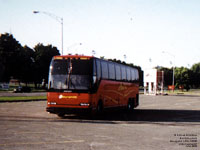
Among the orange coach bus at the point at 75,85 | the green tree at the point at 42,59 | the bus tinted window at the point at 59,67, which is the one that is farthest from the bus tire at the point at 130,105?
the green tree at the point at 42,59

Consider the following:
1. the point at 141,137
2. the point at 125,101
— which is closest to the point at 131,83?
the point at 125,101

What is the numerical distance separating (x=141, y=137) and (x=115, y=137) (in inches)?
35.6

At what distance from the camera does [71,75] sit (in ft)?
53.0

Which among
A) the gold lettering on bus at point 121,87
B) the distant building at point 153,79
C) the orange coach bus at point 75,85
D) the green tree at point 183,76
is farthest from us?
the green tree at point 183,76

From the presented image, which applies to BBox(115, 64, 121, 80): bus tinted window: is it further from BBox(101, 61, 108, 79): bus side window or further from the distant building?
the distant building

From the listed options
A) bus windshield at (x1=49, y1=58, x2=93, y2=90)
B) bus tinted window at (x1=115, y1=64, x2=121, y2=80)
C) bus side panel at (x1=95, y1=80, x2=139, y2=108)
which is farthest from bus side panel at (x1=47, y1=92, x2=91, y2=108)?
bus tinted window at (x1=115, y1=64, x2=121, y2=80)

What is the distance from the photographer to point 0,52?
6994 cm

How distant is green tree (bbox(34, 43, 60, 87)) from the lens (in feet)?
259

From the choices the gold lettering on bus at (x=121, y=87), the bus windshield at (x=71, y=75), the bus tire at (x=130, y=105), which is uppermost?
the bus windshield at (x=71, y=75)

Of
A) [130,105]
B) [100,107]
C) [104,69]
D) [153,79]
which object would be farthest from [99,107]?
[153,79]

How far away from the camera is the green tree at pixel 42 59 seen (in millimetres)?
79062

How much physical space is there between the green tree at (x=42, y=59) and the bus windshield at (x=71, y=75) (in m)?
63.3

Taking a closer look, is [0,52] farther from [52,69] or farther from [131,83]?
[52,69]

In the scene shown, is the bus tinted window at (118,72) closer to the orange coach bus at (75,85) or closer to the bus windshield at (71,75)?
the orange coach bus at (75,85)
